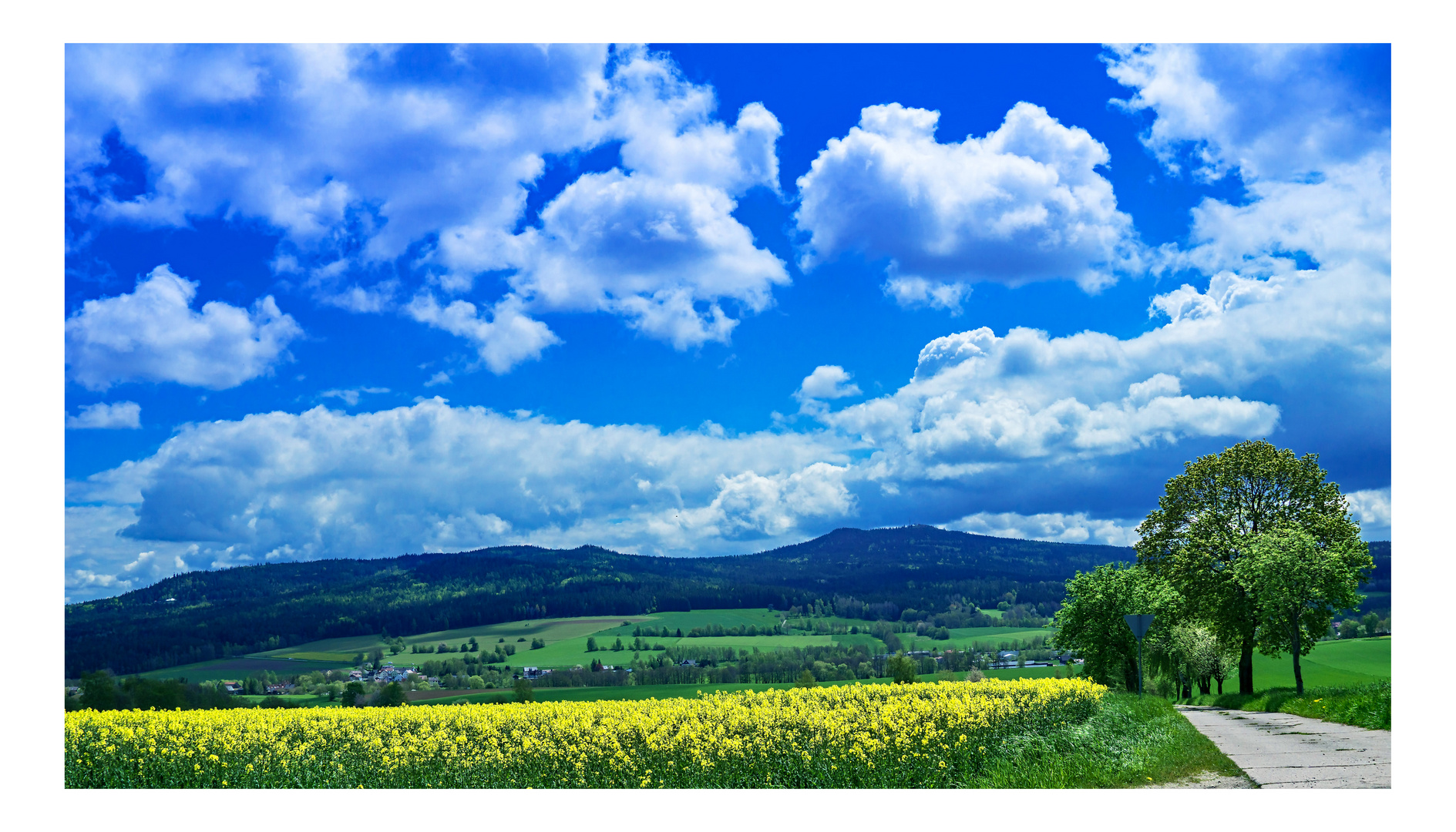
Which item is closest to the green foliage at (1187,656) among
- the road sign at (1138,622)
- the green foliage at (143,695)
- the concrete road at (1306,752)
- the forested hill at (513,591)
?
the forested hill at (513,591)

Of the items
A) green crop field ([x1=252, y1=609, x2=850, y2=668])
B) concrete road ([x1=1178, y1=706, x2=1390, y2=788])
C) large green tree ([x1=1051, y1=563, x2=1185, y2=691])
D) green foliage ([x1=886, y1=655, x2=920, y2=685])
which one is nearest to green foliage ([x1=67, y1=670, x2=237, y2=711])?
green crop field ([x1=252, y1=609, x2=850, y2=668])

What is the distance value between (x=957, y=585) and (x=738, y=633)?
999cm

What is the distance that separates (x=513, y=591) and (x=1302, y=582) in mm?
22109

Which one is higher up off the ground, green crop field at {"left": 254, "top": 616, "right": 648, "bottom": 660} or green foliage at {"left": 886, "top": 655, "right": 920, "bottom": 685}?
green foliage at {"left": 886, "top": 655, "right": 920, "bottom": 685}

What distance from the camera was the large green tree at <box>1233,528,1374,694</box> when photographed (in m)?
20.2

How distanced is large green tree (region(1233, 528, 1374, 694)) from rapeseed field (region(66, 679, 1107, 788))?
43.1ft

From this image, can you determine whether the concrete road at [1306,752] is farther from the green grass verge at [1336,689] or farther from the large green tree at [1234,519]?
the large green tree at [1234,519]

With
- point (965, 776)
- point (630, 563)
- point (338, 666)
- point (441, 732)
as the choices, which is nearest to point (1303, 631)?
point (965, 776)

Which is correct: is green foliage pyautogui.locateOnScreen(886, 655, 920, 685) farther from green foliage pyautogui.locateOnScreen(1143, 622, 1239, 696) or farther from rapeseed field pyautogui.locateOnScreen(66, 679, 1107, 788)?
green foliage pyautogui.locateOnScreen(1143, 622, 1239, 696)

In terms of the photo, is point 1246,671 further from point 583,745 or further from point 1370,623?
point 583,745

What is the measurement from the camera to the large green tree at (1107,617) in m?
26.4

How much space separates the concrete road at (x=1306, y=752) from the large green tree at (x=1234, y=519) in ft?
26.5

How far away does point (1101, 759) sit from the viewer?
10.1 meters

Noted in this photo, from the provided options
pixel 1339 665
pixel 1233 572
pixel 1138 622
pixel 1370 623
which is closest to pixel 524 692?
pixel 1138 622
